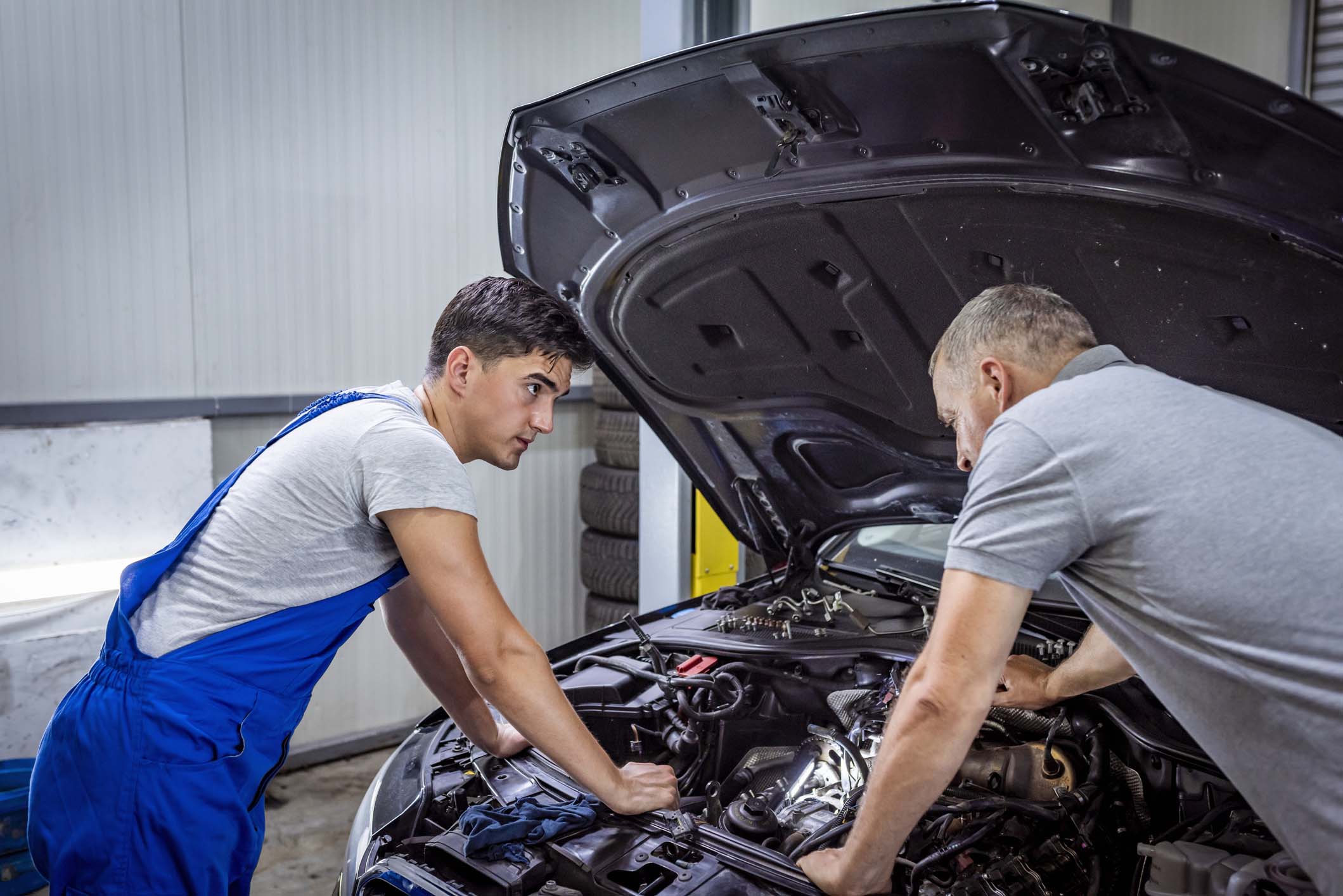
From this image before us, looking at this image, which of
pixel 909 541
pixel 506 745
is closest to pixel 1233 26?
pixel 909 541

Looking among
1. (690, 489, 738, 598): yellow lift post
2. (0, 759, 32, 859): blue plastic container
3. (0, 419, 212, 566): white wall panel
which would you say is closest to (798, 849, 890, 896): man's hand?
(690, 489, 738, 598): yellow lift post

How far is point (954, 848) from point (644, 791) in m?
0.50

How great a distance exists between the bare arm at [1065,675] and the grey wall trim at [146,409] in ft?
9.66

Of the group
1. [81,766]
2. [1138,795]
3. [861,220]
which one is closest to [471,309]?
[861,220]

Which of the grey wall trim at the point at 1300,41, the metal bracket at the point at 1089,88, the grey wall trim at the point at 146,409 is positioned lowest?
the grey wall trim at the point at 146,409

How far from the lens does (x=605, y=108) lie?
5.59ft

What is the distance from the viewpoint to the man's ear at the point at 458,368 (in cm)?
174

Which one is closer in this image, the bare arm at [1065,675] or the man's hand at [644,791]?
the man's hand at [644,791]

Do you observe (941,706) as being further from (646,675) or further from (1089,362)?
(646,675)

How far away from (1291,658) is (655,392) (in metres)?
1.46

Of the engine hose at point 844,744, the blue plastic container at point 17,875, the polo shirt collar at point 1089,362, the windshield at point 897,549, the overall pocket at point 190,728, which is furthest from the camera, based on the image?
the blue plastic container at point 17,875

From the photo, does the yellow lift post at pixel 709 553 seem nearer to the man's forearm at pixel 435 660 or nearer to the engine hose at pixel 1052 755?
the man's forearm at pixel 435 660

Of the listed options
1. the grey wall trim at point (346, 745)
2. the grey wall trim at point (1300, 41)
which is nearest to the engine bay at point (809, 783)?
the grey wall trim at point (346, 745)

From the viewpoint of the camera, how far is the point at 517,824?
1.62 m
